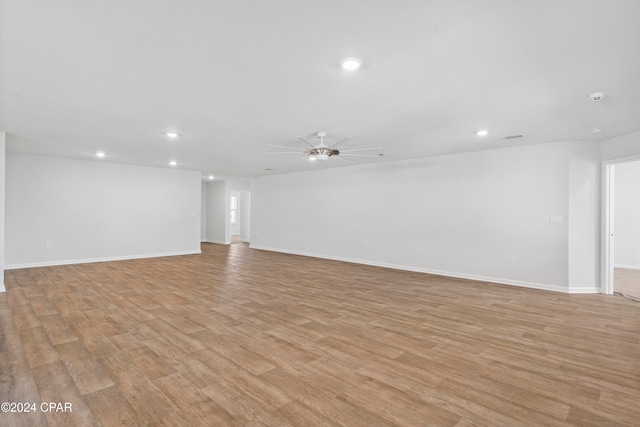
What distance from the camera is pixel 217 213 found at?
12000 mm

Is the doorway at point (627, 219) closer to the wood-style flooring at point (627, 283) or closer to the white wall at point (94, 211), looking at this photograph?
the wood-style flooring at point (627, 283)

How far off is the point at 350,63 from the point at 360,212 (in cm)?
558

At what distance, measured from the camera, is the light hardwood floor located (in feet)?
6.52

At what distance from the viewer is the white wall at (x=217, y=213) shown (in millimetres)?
11680

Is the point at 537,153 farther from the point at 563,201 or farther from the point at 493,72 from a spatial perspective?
the point at 493,72

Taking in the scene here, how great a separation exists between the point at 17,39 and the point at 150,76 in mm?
849

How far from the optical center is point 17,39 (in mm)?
2156

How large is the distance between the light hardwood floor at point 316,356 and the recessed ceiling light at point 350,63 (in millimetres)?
2476

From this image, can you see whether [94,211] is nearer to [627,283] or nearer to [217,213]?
[217,213]

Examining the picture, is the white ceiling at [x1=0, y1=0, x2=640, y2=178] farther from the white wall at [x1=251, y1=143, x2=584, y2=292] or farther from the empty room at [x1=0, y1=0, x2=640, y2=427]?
the white wall at [x1=251, y1=143, x2=584, y2=292]

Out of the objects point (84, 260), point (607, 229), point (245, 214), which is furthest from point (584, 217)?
point (245, 214)

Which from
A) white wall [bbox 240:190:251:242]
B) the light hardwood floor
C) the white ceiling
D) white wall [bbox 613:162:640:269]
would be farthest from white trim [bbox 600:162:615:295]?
white wall [bbox 240:190:251:242]

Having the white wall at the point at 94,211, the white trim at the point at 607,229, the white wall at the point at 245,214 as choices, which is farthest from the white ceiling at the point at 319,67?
the white wall at the point at 245,214

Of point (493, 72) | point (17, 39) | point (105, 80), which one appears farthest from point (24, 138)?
point (493, 72)
